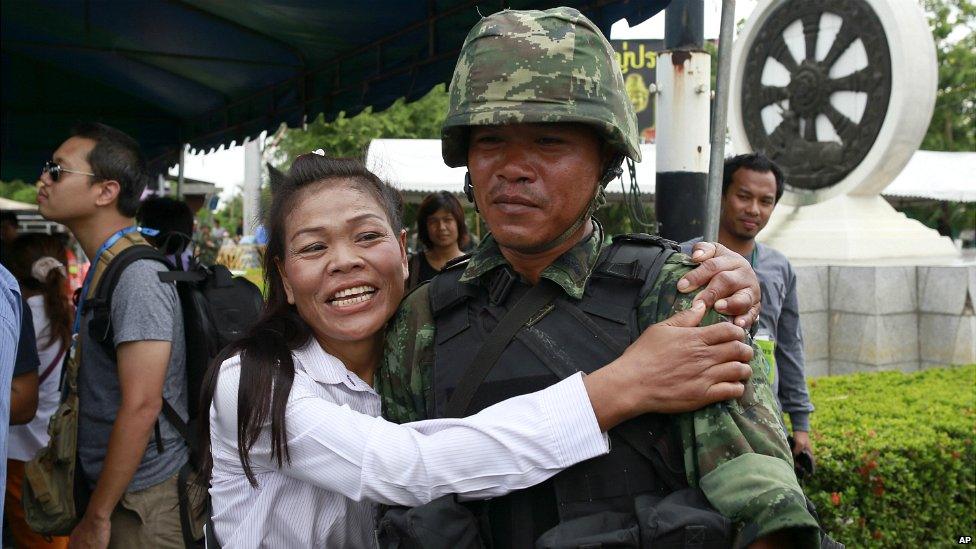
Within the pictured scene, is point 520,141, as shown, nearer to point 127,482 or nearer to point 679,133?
point 127,482

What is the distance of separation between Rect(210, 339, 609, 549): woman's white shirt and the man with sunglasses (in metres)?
0.74

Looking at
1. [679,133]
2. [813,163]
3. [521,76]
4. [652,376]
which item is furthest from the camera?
[813,163]

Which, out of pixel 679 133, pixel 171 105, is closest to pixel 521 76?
pixel 679 133

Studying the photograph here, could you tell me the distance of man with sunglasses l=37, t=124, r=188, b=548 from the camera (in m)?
2.28

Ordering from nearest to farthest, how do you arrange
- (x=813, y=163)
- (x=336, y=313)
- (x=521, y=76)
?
(x=521, y=76) < (x=336, y=313) < (x=813, y=163)

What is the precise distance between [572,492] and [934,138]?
2748 cm

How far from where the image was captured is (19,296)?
5.88 ft

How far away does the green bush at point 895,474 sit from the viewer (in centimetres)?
367

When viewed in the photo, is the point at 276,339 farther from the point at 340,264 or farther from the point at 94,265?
the point at 94,265

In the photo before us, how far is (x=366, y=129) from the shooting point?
2019 cm

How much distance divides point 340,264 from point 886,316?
19.8 feet

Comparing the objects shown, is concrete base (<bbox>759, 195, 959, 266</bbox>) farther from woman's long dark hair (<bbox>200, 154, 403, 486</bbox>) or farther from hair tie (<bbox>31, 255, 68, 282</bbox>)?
woman's long dark hair (<bbox>200, 154, 403, 486</bbox>)

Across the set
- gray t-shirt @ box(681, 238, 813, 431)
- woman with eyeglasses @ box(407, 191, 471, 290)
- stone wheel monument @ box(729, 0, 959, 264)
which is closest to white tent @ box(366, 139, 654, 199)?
stone wheel monument @ box(729, 0, 959, 264)

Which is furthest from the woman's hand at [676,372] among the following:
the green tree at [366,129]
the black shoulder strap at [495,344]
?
the green tree at [366,129]
